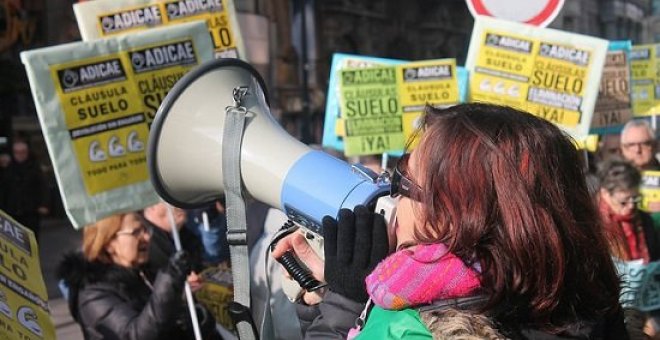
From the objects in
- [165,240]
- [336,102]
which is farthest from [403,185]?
[336,102]

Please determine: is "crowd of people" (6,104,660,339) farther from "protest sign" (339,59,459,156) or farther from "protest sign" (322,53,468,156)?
"protest sign" (322,53,468,156)

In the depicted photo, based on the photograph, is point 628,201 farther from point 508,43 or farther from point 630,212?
point 508,43

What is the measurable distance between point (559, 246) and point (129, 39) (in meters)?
2.01

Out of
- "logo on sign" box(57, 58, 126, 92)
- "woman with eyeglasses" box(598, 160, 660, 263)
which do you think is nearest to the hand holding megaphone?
"logo on sign" box(57, 58, 126, 92)

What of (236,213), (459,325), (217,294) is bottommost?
(217,294)

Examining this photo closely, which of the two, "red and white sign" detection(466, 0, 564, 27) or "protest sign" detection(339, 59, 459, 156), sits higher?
"red and white sign" detection(466, 0, 564, 27)

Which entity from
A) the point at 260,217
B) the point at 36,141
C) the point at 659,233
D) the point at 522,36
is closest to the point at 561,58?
the point at 522,36

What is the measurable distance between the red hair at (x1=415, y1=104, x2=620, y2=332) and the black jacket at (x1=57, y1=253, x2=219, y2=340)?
163cm

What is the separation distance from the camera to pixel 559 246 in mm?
1209

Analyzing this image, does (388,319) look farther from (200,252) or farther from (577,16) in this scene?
(577,16)

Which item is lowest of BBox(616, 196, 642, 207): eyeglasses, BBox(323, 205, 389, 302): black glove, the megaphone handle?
BBox(616, 196, 642, 207): eyeglasses

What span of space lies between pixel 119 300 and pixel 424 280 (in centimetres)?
186

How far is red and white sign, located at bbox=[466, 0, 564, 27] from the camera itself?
148 inches

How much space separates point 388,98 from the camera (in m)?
4.68
